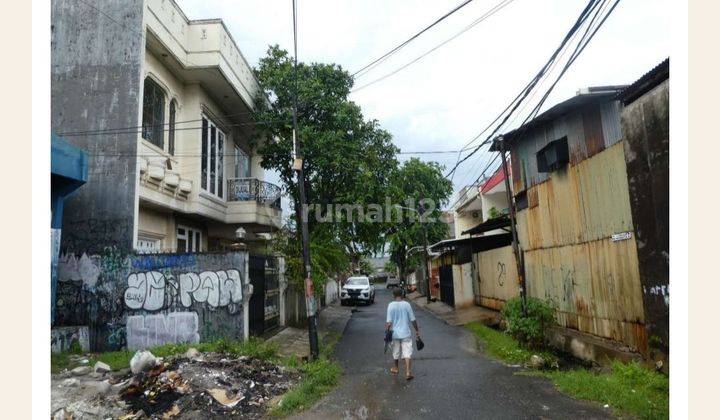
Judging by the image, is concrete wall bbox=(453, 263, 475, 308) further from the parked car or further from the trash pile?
the trash pile

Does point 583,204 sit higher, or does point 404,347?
point 583,204

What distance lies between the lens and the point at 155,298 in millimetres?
10852

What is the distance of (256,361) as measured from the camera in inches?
359

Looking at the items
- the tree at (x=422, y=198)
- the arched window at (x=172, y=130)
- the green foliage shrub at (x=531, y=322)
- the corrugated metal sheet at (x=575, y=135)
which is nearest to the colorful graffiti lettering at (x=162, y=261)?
the arched window at (x=172, y=130)

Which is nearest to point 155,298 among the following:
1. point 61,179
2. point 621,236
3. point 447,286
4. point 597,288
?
point 61,179

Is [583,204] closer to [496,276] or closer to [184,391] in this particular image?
[496,276]

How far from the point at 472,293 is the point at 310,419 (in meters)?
15.4

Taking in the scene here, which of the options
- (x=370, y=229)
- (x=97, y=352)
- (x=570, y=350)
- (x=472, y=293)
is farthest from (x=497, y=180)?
(x=97, y=352)

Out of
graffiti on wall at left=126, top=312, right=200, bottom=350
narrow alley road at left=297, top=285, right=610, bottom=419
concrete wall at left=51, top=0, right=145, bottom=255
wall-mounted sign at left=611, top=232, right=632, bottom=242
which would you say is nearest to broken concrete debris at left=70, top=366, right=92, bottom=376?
graffiti on wall at left=126, top=312, right=200, bottom=350

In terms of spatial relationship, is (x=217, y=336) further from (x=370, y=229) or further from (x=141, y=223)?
(x=370, y=229)

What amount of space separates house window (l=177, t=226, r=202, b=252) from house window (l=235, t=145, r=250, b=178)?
9.81 ft

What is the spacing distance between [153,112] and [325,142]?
5.33m

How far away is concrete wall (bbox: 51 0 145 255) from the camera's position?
37.6 feet

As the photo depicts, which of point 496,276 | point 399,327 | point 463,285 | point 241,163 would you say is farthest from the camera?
point 463,285
